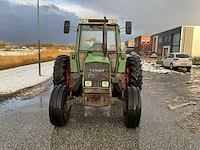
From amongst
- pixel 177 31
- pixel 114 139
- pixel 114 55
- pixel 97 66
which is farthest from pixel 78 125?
pixel 177 31

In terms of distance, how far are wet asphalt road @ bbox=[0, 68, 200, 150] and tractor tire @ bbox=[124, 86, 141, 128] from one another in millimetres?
198

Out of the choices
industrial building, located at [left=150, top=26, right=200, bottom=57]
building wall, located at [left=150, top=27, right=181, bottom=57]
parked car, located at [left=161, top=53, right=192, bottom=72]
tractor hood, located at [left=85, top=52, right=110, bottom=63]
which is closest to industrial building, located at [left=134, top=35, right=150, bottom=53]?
building wall, located at [left=150, top=27, right=181, bottom=57]

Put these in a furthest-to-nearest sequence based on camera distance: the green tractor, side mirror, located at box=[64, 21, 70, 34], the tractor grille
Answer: side mirror, located at box=[64, 21, 70, 34]
the tractor grille
the green tractor

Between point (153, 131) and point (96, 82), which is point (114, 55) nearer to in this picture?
point (96, 82)

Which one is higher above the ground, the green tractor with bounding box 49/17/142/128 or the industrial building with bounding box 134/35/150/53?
the industrial building with bounding box 134/35/150/53

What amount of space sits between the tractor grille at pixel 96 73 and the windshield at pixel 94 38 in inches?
44.6

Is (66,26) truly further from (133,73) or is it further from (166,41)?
(166,41)

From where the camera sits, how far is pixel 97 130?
4.45 meters

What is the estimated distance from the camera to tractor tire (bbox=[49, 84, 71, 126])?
4324mm

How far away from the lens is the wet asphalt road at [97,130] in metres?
3.79

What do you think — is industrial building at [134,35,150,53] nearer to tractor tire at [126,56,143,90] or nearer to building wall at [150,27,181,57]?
building wall at [150,27,181,57]

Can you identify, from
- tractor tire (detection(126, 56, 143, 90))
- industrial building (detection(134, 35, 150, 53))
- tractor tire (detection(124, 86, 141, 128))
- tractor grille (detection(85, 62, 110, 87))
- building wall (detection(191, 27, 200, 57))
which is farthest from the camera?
industrial building (detection(134, 35, 150, 53))

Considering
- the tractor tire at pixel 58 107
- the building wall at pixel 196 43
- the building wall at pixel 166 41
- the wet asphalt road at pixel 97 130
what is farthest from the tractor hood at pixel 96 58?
the building wall at pixel 166 41

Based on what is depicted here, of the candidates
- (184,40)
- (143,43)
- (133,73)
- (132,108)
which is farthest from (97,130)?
(143,43)
